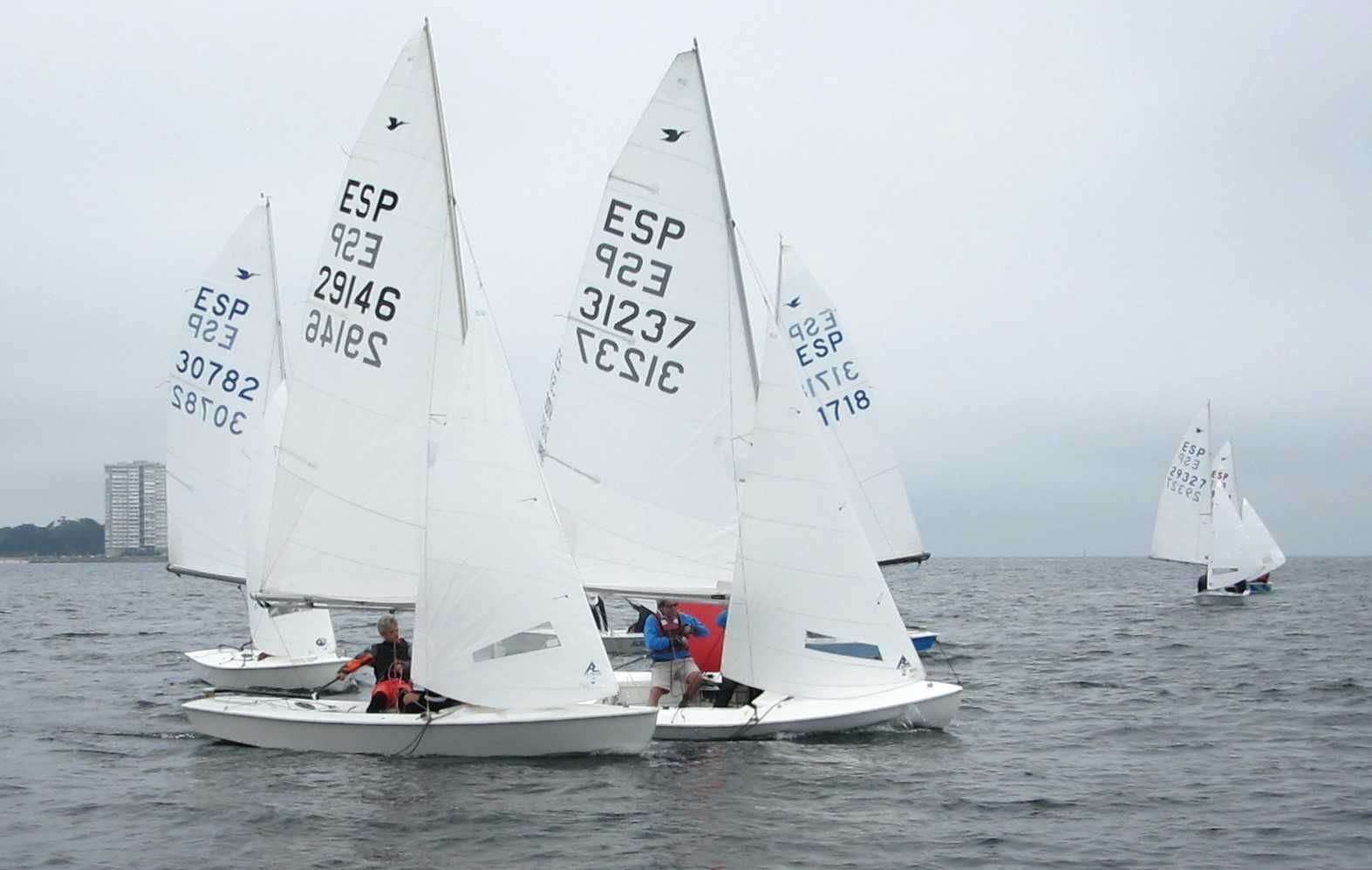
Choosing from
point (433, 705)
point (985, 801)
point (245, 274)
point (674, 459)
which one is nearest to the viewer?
point (985, 801)

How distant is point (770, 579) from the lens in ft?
44.3

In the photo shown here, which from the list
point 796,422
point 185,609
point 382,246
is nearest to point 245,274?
point 382,246

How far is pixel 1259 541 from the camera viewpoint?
4244cm

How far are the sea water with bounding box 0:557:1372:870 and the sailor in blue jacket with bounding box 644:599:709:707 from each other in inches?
33.5

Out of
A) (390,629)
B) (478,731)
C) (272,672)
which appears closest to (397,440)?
(390,629)

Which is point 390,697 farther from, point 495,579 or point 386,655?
point 495,579

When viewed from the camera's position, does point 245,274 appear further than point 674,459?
Yes

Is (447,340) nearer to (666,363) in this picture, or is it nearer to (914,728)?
(666,363)

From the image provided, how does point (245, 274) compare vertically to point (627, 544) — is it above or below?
above

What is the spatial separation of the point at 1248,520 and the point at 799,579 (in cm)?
3312

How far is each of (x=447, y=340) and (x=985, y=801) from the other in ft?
20.6

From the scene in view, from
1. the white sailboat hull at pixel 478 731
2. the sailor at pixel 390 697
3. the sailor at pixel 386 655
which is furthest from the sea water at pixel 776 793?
the sailor at pixel 386 655

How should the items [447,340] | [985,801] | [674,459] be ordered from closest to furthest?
1. [985,801]
2. [447,340]
3. [674,459]

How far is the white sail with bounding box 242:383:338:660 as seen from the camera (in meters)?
16.2
